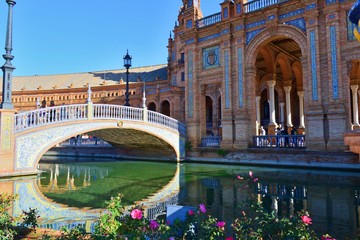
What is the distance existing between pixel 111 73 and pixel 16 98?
1366cm

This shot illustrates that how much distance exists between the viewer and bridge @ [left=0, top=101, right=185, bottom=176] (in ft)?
34.1

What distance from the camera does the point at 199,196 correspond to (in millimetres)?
7262

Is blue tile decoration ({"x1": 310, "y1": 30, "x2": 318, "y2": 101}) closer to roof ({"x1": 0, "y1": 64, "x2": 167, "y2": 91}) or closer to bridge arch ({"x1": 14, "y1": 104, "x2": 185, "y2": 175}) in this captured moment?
bridge arch ({"x1": 14, "y1": 104, "x2": 185, "y2": 175})

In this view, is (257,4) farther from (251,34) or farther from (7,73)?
(7,73)

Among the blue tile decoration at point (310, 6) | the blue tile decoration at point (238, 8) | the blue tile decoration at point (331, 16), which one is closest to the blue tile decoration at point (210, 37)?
the blue tile decoration at point (238, 8)

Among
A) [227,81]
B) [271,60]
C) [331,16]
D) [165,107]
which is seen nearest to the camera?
[331,16]

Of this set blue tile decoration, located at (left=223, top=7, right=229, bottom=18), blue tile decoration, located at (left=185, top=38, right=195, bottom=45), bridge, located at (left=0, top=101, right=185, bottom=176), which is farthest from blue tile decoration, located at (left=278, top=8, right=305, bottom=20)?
bridge, located at (left=0, top=101, right=185, bottom=176)

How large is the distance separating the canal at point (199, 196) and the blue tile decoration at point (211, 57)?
881 cm

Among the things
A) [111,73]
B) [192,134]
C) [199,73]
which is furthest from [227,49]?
[111,73]

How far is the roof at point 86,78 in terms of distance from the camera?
135 feet

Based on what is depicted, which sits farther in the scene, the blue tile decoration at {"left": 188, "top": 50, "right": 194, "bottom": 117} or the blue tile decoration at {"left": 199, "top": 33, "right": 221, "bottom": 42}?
the blue tile decoration at {"left": 188, "top": 50, "right": 194, "bottom": 117}

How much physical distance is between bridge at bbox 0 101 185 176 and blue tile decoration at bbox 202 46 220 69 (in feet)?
13.7

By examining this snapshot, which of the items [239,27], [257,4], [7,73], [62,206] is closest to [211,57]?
[239,27]

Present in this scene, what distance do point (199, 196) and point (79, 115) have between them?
25.1 ft
